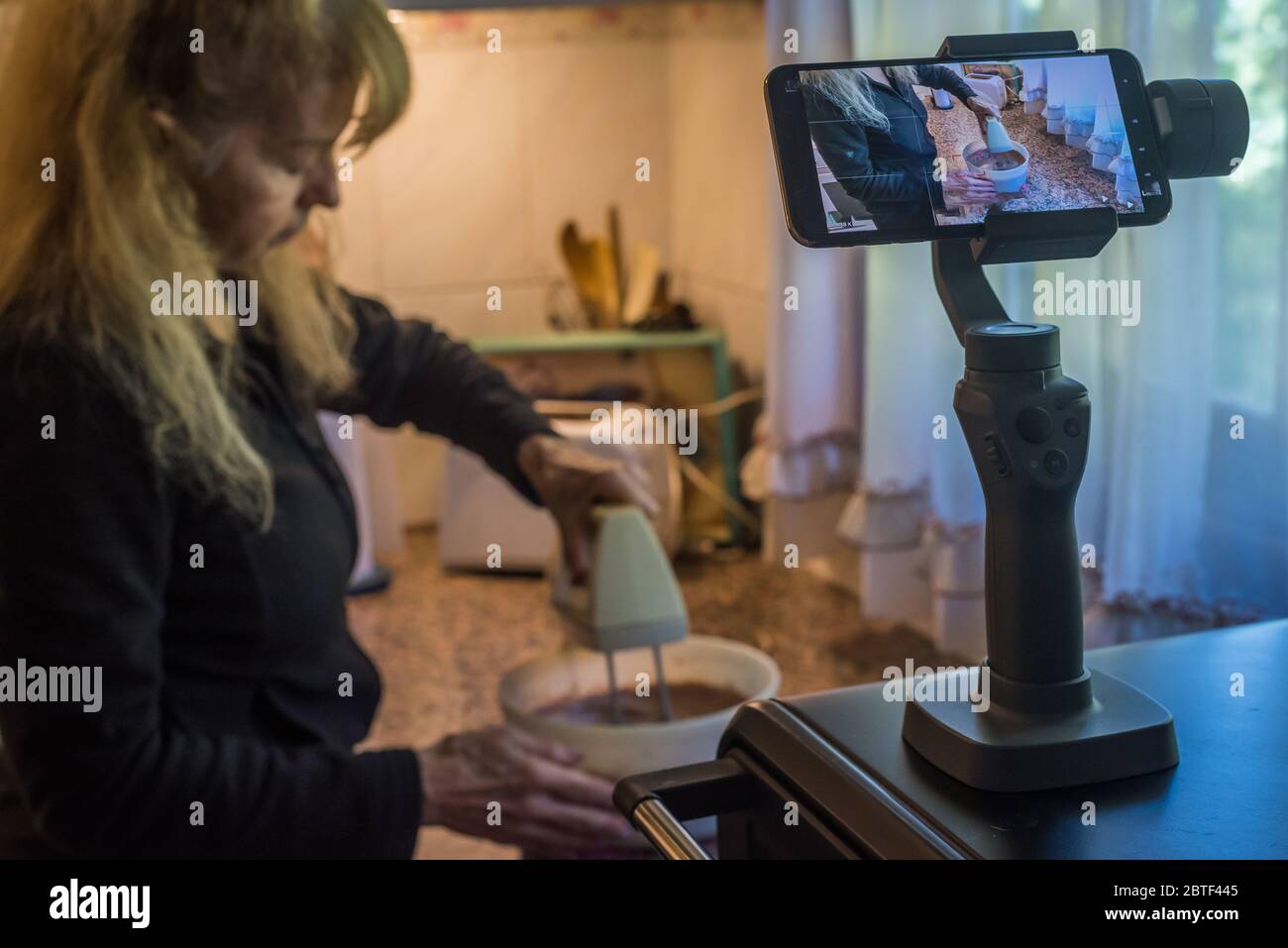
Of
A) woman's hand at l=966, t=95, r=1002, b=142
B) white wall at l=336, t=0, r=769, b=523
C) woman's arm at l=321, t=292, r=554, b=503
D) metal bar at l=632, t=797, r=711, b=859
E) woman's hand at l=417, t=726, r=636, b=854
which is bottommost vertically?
woman's hand at l=417, t=726, r=636, b=854

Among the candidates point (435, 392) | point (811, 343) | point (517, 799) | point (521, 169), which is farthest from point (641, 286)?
point (517, 799)

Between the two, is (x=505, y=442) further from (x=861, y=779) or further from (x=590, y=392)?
(x=590, y=392)

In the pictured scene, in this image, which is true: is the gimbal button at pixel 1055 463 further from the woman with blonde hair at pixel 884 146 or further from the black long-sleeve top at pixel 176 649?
the black long-sleeve top at pixel 176 649

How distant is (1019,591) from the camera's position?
1.53 ft

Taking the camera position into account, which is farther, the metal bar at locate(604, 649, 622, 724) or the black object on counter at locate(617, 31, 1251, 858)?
the metal bar at locate(604, 649, 622, 724)

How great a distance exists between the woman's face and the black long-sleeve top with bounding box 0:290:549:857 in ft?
0.34

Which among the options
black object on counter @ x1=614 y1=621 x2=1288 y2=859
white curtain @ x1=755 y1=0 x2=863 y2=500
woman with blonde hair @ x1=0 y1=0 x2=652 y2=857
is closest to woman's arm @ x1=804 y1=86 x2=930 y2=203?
black object on counter @ x1=614 y1=621 x2=1288 y2=859

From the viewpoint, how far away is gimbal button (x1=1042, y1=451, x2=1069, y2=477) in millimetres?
446

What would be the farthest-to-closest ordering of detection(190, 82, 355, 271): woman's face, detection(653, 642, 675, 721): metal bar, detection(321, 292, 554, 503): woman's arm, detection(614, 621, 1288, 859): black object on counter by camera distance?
1. detection(321, 292, 554, 503): woman's arm
2. detection(653, 642, 675, 721): metal bar
3. detection(190, 82, 355, 271): woman's face
4. detection(614, 621, 1288, 859): black object on counter

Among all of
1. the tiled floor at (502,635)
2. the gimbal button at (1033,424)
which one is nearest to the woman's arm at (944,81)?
the gimbal button at (1033,424)

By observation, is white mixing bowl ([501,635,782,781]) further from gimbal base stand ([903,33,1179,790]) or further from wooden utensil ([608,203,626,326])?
wooden utensil ([608,203,626,326])

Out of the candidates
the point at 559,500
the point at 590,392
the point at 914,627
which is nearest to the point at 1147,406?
the point at 559,500

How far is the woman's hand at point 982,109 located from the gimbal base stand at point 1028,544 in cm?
2
